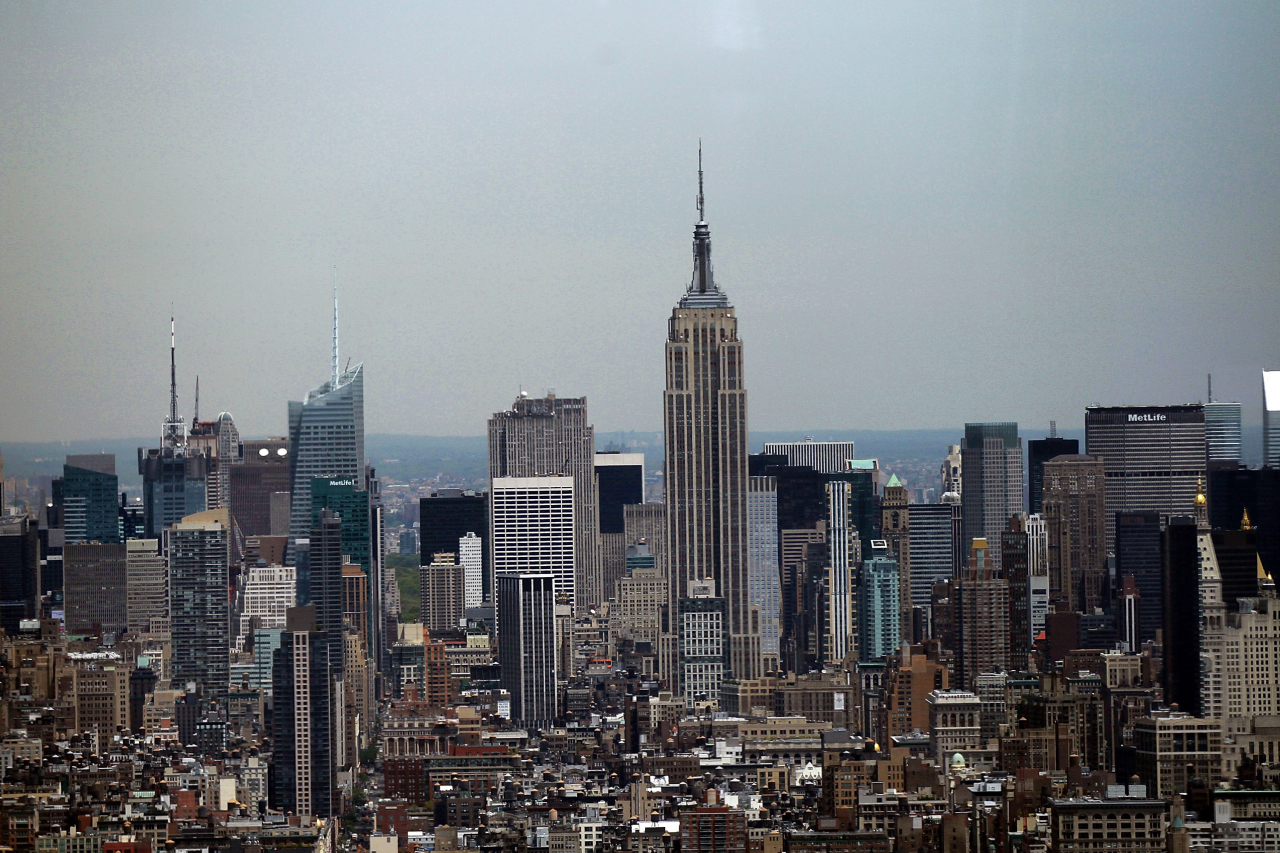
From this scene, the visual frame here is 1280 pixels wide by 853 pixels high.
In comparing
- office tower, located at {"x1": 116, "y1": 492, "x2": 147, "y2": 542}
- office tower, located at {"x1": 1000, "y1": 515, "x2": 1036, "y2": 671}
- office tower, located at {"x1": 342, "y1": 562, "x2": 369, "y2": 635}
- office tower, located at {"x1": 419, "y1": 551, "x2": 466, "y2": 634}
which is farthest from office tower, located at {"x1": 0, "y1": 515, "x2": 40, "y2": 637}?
office tower, located at {"x1": 1000, "y1": 515, "x2": 1036, "y2": 671}

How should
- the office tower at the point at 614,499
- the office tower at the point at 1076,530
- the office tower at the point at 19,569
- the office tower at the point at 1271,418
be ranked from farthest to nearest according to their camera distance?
the office tower at the point at 614,499 < the office tower at the point at 1076,530 < the office tower at the point at 19,569 < the office tower at the point at 1271,418

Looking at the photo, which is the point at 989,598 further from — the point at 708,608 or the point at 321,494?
the point at 321,494

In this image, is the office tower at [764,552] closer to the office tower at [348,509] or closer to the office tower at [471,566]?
the office tower at [471,566]

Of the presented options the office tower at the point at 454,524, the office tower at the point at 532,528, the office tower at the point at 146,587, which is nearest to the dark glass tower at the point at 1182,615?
the office tower at the point at 454,524

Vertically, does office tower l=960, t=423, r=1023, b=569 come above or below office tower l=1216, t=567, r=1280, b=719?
above

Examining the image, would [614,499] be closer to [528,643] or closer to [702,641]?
[528,643]

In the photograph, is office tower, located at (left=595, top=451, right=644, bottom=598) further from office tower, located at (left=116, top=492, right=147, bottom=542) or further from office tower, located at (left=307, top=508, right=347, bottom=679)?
office tower, located at (left=116, top=492, right=147, bottom=542)

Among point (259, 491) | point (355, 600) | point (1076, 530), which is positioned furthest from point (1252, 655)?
point (259, 491)
